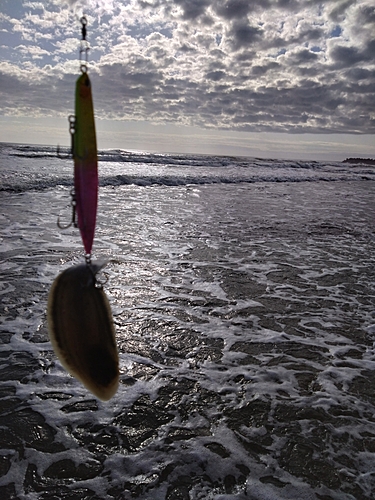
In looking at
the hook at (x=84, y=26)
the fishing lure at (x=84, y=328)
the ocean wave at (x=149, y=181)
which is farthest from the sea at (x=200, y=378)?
the ocean wave at (x=149, y=181)

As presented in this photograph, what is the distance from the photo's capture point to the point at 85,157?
118cm

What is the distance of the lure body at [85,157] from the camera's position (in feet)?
3.77

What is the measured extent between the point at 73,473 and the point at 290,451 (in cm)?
154

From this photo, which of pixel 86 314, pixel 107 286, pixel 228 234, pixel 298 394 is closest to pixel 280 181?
pixel 228 234

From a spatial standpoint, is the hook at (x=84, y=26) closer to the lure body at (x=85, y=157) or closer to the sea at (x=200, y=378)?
the lure body at (x=85, y=157)

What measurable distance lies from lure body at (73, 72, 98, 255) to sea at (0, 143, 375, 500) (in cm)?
22

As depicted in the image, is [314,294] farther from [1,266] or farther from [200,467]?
[1,266]

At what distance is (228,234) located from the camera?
29.2ft

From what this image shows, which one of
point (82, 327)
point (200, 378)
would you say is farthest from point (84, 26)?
point (200, 378)

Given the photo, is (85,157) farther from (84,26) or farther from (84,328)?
(84,328)

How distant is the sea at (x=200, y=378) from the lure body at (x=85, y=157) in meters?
0.22

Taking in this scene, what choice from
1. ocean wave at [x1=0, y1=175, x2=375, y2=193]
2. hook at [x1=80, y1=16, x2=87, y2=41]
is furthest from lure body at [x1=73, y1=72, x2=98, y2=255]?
ocean wave at [x1=0, y1=175, x2=375, y2=193]

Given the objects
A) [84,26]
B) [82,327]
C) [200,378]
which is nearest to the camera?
[84,26]

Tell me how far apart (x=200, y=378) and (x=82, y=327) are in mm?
2368
